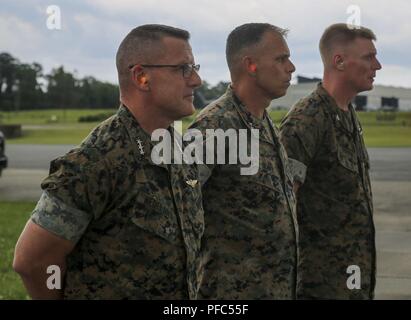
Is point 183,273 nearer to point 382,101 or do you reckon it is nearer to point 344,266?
point 344,266

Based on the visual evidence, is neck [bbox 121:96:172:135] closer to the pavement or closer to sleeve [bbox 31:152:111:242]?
sleeve [bbox 31:152:111:242]

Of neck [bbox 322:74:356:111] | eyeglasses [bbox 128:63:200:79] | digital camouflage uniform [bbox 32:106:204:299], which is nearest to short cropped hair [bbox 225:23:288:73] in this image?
neck [bbox 322:74:356:111]

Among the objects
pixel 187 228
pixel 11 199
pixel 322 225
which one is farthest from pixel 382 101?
pixel 11 199

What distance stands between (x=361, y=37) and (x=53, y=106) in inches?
73.6

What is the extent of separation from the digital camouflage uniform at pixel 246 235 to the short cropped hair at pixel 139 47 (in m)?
0.58

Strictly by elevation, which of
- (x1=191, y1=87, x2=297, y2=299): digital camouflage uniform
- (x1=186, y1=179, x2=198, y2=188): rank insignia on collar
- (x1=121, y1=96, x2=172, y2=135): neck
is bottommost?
(x1=191, y1=87, x2=297, y2=299): digital camouflage uniform

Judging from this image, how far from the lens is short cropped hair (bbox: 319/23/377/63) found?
9.84 feet

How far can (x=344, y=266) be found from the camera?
9.47 feet

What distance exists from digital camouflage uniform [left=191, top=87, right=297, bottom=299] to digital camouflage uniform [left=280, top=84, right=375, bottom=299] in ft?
1.37

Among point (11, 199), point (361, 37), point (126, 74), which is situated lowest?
point (11, 199)

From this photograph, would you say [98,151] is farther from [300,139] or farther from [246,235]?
[300,139]

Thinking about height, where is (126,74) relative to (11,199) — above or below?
above

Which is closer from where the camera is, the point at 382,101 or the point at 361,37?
the point at 361,37
